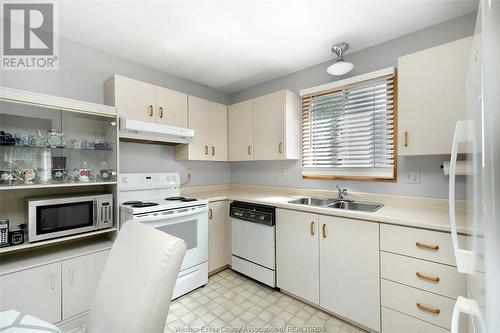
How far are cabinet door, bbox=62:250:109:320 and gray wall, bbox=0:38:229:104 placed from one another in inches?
58.6

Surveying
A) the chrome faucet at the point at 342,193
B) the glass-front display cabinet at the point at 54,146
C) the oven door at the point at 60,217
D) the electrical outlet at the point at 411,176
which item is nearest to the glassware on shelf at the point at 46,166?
the glass-front display cabinet at the point at 54,146

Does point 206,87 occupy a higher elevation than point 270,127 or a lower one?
higher

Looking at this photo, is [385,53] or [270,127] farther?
[270,127]

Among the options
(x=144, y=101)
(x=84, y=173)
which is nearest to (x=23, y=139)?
(x=84, y=173)

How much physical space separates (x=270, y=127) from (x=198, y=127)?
0.90 meters

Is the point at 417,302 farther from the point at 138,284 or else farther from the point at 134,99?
the point at 134,99

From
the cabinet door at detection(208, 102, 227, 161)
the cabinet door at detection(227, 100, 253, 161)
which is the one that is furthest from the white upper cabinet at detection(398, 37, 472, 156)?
the cabinet door at detection(208, 102, 227, 161)

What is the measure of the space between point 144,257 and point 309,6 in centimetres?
191

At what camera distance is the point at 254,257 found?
2352 millimetres

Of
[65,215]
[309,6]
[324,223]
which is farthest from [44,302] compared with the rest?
[309,6]

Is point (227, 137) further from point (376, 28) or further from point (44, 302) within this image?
point (44, 302)

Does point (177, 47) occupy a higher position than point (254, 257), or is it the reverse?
point (177, 47)

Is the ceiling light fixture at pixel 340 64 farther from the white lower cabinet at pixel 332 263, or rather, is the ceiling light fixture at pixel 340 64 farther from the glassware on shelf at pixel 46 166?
the glassware on shelf at pixel 46 166

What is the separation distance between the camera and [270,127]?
2643mm
